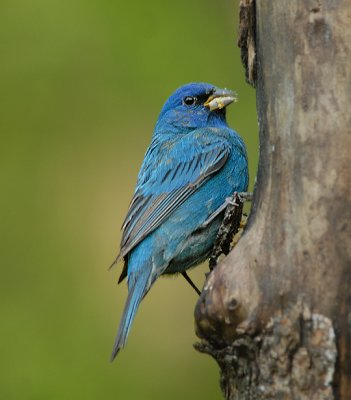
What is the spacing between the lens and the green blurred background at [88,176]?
809 centimetres

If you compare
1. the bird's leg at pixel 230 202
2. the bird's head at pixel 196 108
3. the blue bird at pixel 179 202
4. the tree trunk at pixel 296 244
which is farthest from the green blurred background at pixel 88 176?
the tree trunk at pixel 296 244

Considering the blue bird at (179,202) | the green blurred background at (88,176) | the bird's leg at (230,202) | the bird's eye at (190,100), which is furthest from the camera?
the green blurred background at (88,176)

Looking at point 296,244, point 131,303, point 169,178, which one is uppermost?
point 296,244

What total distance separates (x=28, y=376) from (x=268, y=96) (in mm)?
3911

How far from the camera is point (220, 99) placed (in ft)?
24.3

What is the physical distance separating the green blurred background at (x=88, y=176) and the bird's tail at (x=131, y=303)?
173 centimetres

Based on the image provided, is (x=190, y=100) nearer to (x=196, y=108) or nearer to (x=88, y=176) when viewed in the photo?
(x=196, y=108)

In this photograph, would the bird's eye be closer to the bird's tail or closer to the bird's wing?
the bird's wing

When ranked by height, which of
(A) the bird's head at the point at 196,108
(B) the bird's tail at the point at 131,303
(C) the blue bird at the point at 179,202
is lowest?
(B) the bird's tail at the point at 131,303

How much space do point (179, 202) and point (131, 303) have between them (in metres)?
0.87

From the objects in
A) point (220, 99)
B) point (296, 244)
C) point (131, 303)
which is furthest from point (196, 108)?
point (296, 244)

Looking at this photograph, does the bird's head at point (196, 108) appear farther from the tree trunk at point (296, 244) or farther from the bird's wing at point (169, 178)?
the tree trunk at point (296, 244)

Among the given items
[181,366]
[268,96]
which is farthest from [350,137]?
[181,366]

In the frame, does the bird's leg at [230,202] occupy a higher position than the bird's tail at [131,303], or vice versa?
the bird's leg at [230,202]
